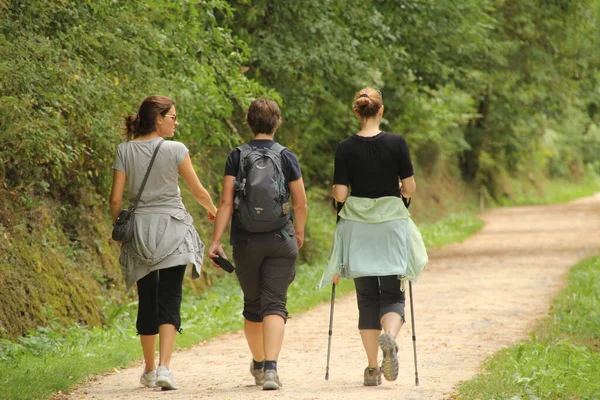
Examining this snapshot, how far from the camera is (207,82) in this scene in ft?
38.1

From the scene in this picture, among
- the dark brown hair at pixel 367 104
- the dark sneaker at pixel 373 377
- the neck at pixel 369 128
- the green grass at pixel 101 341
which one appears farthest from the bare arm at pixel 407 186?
the green grass at pixel 101 341

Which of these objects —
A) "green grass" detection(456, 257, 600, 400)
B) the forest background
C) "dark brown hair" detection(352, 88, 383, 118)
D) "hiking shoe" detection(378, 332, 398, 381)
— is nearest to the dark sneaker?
"hiking shoe" detection(378, 332, 398, 381)

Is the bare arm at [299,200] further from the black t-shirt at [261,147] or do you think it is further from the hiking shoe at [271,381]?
the hiking shoe at [271,381]

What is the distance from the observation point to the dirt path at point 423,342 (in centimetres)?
679

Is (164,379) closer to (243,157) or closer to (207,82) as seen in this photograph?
(243,157)

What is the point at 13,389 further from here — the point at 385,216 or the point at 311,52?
the point at 311,52

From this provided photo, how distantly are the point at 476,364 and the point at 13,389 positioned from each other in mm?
3598

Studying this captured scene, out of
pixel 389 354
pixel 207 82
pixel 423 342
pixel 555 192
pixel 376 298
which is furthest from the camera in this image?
pixel 555 192

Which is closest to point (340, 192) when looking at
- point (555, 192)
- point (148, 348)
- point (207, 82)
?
point (148, 348)

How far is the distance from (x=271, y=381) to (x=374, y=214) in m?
Answer: 1.30

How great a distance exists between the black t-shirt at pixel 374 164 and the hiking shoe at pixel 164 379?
5.51ft

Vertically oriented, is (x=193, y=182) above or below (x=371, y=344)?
above

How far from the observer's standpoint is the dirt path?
6789 millimetres

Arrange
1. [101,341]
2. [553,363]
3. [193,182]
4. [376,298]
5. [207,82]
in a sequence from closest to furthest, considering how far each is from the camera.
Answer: [193,182] < [376,298] < [553,363] < [101,341] < [207,82]
